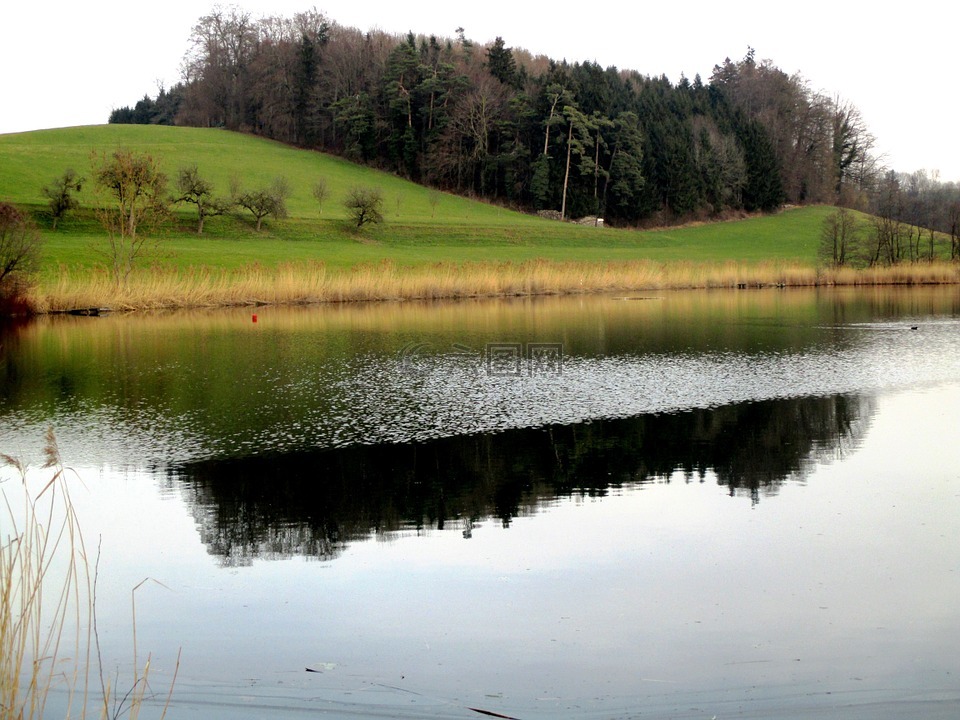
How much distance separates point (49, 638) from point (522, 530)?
12.1 feet

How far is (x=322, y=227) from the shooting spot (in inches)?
2157

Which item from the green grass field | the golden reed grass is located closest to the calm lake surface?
the golden reed grass

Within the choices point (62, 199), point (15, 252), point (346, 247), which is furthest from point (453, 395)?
point (62, 199)

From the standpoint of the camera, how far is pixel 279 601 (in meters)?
6.08

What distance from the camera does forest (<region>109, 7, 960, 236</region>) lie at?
246 ft

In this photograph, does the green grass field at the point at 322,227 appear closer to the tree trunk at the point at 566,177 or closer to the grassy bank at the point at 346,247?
the grassy bank at the point at 346,247

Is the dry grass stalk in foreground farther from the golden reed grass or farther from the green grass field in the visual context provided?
the green grass field

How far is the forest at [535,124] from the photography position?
75125 millimetres

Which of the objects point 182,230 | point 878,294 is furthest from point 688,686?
point 182,230

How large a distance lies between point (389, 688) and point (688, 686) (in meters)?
1.51

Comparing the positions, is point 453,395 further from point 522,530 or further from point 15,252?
point 15,252

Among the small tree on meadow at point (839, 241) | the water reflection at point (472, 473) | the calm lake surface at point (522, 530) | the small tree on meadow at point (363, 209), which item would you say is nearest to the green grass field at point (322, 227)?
the small tree on meadow at point (363, 209)

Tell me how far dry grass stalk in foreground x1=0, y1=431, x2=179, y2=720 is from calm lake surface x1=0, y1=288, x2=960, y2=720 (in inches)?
7.7

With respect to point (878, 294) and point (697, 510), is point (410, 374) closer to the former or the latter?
point (697, 510)
